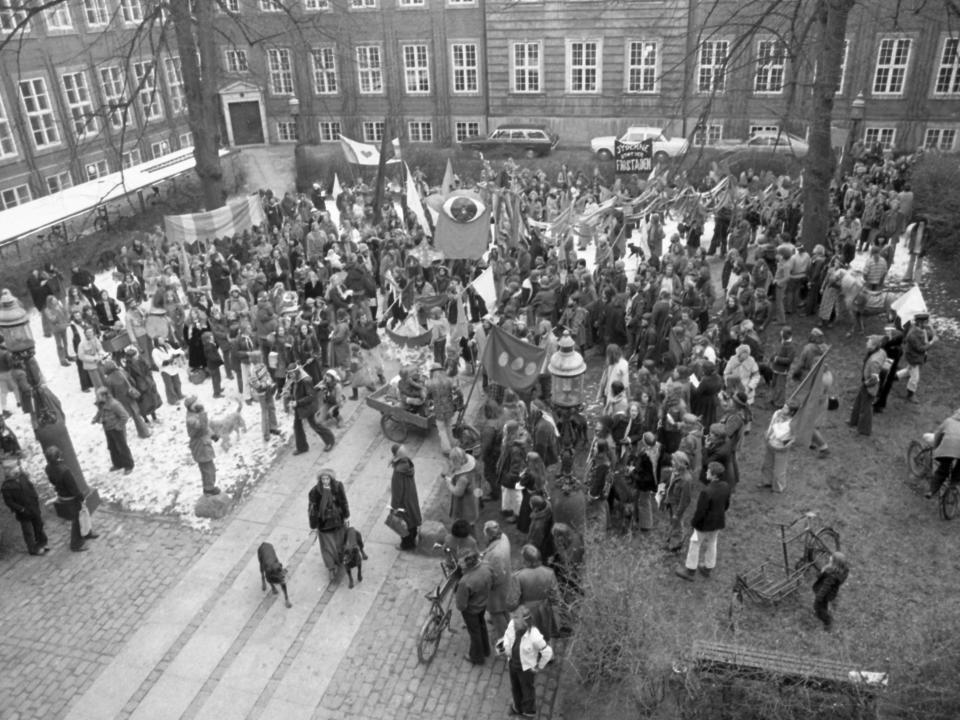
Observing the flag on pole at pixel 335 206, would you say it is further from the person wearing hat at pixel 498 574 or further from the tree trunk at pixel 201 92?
the person wearing hat at pixel 498 574

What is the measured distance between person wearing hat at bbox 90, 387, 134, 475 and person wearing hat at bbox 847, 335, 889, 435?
1180cm

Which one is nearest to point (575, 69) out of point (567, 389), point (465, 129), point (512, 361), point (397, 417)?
point (465, 129)

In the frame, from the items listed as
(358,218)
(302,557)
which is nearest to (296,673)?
(302,557)

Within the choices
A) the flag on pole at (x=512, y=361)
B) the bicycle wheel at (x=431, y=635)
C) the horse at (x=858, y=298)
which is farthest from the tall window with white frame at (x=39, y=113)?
the horse at (x=858, y=298)

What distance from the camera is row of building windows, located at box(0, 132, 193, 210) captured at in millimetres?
30531

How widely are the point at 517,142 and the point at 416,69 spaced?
7601mm

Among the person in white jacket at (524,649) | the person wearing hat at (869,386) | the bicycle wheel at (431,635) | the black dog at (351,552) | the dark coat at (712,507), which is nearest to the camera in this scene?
the person in white jacket at (524,649)

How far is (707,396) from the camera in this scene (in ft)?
39.8

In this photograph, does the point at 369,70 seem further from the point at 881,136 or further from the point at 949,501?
the point at 949,501

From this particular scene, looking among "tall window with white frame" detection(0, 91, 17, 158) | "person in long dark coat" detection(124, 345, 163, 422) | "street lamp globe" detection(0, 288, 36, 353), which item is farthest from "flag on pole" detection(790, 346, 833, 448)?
"tall window with white frame" detection(0, 91, 17, 158)

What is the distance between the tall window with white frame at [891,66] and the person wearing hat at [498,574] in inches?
1238

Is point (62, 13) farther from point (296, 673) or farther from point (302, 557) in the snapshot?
point (296, 673)

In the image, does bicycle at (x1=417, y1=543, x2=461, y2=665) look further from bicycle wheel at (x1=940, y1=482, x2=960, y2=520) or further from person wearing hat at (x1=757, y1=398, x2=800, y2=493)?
bicycle wheel at (x1=940, y1=482, x2=960, y2=520)

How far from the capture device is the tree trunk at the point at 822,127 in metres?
16.8
